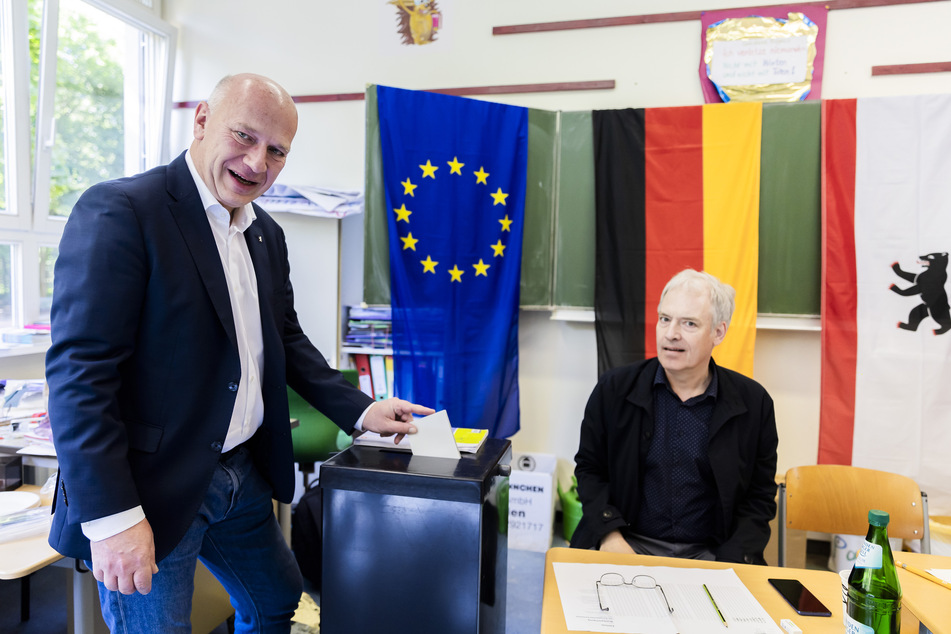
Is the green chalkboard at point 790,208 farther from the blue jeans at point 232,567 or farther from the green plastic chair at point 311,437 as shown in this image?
the blue jeans at point 232,567

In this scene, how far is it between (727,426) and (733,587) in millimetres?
669

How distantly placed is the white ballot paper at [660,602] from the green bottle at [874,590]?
133 millimetres

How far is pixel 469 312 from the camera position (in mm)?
3252

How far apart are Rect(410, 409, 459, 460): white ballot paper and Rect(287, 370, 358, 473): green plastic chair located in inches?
70.1

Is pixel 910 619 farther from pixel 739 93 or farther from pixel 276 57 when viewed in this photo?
pixel 276 57

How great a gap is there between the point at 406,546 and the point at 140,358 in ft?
2.10

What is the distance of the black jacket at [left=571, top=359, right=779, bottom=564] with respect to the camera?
177 cm

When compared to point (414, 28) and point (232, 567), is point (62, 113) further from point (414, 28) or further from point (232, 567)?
point (232, 567)

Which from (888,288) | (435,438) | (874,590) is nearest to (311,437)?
(435,438)

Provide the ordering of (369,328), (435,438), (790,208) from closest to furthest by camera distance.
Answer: (435,438)
(790,208)
(369,328)

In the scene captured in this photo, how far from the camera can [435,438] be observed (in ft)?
4.58

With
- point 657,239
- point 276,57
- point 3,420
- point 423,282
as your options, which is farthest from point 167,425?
point 276,57

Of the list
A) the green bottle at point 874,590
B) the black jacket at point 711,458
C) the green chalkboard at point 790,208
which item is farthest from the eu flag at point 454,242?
the green bottle at point 874,590

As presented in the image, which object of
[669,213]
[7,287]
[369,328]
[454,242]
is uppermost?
[669,213]
